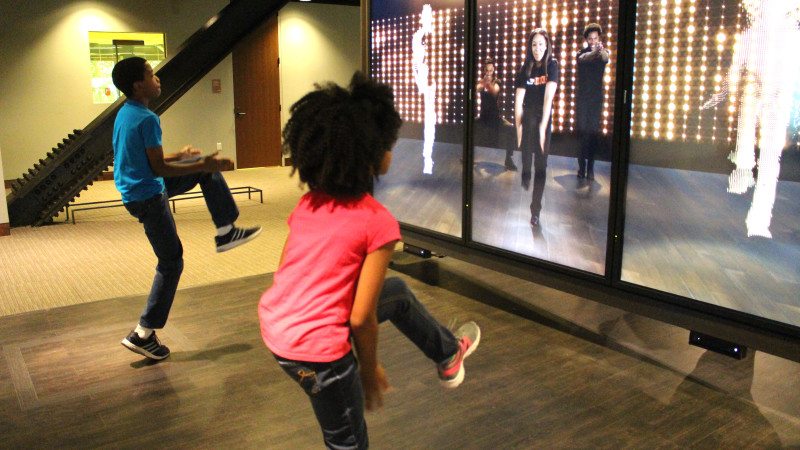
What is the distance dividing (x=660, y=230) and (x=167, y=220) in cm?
251

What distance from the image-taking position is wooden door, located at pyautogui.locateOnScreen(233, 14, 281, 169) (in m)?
11.4

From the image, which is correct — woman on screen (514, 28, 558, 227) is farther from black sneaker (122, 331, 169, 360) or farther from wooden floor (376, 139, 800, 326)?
black sneaker (122, 331, 169, 360)

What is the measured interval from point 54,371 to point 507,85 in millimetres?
3042

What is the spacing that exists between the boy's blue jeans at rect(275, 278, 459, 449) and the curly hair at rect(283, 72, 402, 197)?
0.33m

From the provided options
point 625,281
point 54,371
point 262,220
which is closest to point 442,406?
point 625,281

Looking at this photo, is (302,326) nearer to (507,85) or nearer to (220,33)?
(507,85)

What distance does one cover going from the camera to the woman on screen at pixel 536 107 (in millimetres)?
3908

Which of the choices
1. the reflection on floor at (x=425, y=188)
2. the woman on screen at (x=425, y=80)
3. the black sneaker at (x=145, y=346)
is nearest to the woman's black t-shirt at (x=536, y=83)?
the reflection on floor at (x=425, y=188)

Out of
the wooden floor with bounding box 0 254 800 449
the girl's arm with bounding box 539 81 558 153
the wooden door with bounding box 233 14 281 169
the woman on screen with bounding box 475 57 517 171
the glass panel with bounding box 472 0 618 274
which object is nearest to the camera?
the wooden floor with bounding box 0 254 800 449

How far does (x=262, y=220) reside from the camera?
24.2 feet

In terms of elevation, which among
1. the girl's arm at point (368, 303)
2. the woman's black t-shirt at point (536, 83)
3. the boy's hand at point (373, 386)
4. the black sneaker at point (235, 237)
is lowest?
the boy's hand at point (373, 386)

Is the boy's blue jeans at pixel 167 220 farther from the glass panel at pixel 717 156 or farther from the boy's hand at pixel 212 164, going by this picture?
the glass panel at pixel 717 156

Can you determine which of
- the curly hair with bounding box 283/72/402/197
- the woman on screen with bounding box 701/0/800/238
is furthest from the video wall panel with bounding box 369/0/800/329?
the curly hair with bounding box 283/72/402/197

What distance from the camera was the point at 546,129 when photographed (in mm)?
3980
